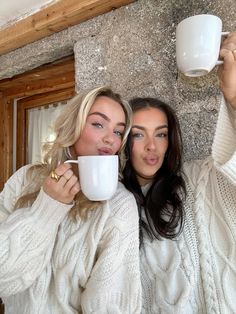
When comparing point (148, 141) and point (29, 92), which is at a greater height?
point (29, 92)

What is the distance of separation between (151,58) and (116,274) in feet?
2.82

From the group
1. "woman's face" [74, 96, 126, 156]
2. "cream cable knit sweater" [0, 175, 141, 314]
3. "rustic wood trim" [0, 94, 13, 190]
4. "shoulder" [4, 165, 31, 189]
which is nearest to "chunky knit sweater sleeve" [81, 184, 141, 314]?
"cream cable knit sweater" [0, 175, 141, 314]

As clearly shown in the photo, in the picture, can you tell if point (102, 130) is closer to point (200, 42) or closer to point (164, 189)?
point (164, 189)

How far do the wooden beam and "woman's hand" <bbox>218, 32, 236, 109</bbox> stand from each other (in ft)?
2.31

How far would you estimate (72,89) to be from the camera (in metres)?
2.11

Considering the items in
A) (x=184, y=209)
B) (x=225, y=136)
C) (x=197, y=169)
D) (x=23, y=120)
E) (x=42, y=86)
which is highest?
(x=42, y=86)

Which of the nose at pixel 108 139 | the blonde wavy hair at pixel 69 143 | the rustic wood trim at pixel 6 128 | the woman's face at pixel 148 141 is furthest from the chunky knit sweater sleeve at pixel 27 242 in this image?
the rustic wood trim at pixel 6 128

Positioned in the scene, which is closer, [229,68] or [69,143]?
[229,68]

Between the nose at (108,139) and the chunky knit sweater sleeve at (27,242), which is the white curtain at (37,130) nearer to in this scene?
the nose at (108,139)

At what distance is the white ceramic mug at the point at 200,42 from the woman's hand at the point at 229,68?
1.7 inches

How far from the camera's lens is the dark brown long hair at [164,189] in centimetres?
107

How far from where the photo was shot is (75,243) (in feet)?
3.21

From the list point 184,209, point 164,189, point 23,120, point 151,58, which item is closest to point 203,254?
point 184,209

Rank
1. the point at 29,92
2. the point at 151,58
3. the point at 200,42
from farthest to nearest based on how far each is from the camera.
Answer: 1. the point at 29,92
2. the point at 151,58
3. the point at 200,42
